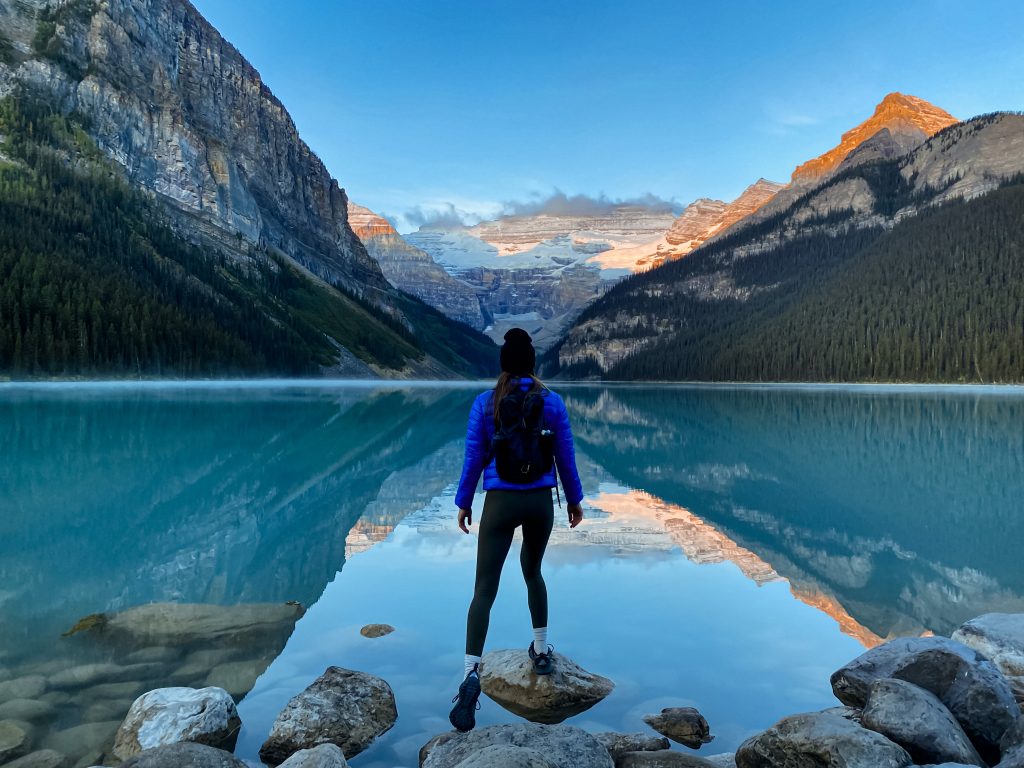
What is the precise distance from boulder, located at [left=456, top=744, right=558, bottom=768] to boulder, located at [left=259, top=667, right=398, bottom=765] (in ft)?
6.51

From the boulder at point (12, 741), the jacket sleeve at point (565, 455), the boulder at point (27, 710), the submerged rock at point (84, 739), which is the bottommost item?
the submerged rock at point (84, 739)

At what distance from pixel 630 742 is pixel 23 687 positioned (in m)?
6.57

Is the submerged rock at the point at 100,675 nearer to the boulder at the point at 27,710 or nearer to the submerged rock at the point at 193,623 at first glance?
the boulder at the point at 27,710

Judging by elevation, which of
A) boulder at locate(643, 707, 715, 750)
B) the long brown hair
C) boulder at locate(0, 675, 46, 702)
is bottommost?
boulder at locate(0, 675, 46, 702)

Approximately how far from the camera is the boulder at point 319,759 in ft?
18.2

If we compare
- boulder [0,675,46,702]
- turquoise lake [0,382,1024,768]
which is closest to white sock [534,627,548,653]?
turquoise lake [0,382,1024,768]

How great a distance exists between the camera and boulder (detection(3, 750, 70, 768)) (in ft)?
19.6

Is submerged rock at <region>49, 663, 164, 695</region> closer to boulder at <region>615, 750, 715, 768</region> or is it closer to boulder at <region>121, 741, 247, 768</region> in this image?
boulder at <region>121, 741, 247, 768</region>

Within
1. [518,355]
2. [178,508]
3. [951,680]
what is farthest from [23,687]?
[178,508]

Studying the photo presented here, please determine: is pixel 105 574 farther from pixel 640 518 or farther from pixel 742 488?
pixel 742 488

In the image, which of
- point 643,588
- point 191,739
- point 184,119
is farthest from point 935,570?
point 184,119

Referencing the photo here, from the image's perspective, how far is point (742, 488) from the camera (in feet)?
74.8

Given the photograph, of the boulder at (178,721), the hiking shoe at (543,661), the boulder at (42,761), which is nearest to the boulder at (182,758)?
the boulder at (178,721)

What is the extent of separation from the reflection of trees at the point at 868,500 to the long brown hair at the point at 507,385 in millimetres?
6758
